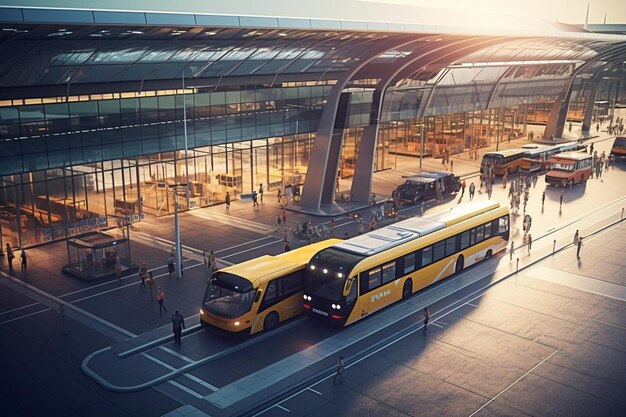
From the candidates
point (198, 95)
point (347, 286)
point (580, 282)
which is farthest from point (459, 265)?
point (198, 95)

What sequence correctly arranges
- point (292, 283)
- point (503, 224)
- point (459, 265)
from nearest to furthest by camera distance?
point (292, 283), point (459, 265), point (503, 224)

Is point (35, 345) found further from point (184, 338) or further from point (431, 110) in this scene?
point (431, 110)

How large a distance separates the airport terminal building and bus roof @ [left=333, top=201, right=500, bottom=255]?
30.2 feet

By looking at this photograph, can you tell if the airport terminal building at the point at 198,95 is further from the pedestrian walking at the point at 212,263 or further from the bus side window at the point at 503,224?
the bus side window at the point at 503,224

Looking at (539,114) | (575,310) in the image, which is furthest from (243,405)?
(539,114)

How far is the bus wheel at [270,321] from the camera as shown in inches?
909

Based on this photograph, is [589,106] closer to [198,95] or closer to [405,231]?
[198,95]

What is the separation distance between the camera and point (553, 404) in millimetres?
18531

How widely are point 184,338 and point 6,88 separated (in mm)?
15700

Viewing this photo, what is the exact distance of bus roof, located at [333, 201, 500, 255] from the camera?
2484 centimetres

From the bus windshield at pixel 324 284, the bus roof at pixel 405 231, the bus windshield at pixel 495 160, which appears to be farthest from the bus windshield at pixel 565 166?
the bus windshield at pixel 324 284

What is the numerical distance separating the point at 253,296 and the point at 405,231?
26.4 feet

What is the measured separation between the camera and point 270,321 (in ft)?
76.3

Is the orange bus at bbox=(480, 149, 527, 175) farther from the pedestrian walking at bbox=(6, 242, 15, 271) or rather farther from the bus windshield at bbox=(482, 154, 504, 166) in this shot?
the pedestrian walking at bbox=(6, 242, 15, 271)
